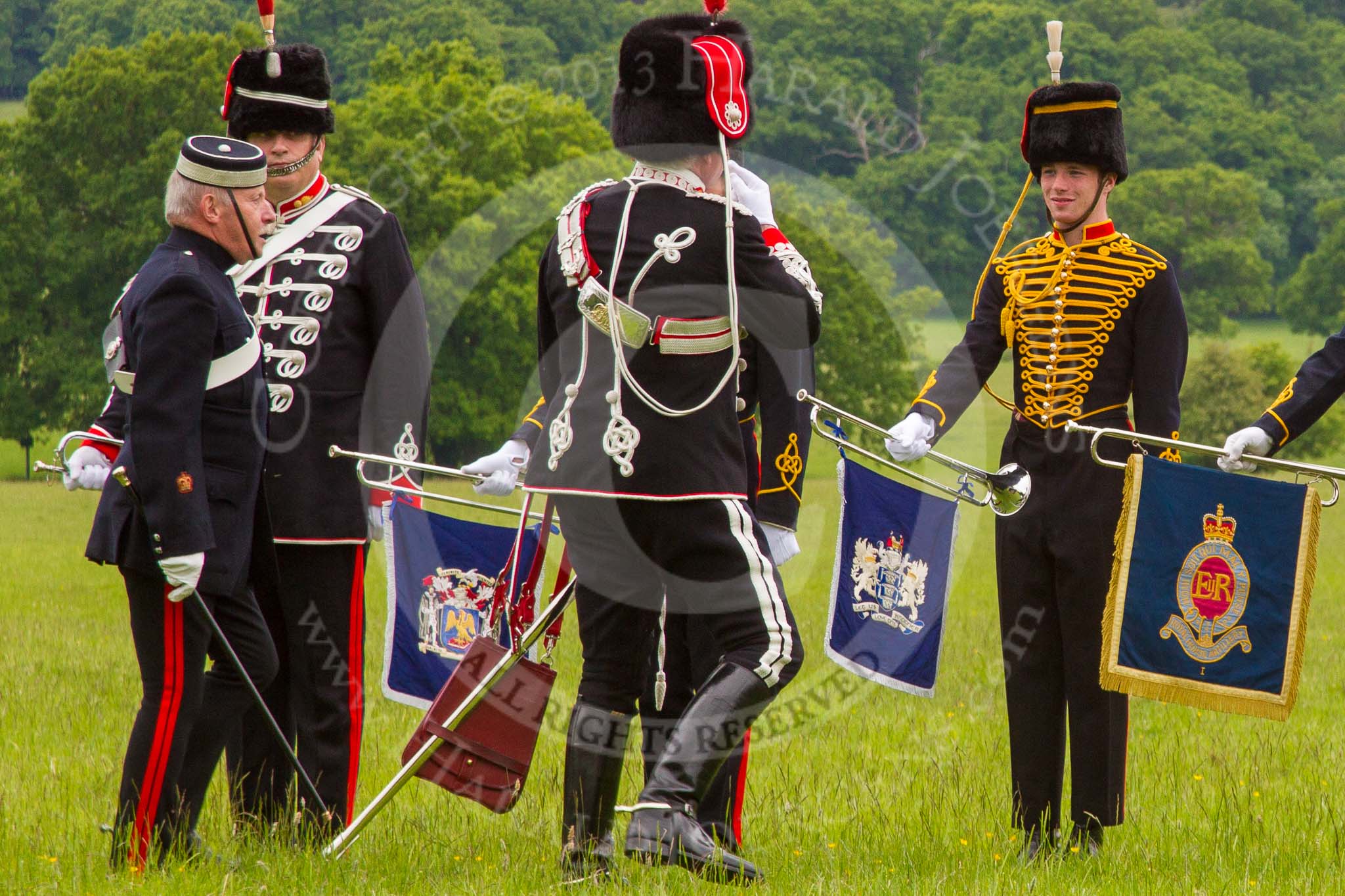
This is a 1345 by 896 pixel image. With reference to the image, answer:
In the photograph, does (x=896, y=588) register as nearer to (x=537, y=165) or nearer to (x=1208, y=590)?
(x=1208, y=590)

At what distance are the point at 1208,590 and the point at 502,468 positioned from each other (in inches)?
81.8

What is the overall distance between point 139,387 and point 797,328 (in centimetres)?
175

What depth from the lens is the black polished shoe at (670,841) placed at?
4117 mm

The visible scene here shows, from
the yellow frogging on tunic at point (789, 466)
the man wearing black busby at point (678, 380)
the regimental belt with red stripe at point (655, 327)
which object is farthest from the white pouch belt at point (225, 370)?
the yellow frogging on tunic at point (789, 466)

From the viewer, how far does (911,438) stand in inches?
201

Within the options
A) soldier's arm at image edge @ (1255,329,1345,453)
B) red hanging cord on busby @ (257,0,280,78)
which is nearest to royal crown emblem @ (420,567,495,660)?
red hanging cord on busby @ (257,0,280,78)

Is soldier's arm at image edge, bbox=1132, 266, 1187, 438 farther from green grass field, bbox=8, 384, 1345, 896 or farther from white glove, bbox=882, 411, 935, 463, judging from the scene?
green grass field, bbox=8, 384, 1345, 896

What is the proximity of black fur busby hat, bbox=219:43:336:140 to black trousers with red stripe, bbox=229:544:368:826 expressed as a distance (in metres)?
1.33

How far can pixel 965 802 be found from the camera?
233 inches

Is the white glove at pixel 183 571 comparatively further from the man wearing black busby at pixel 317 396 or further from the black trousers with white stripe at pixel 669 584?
the black trousers with white stripe at pixel 669 584

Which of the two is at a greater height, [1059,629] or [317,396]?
[317,396]

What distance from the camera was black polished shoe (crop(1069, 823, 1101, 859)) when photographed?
516 cm

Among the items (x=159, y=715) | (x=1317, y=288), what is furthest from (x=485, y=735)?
(x=1317, y=288)

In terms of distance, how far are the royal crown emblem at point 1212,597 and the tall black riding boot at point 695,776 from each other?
1.34 m
